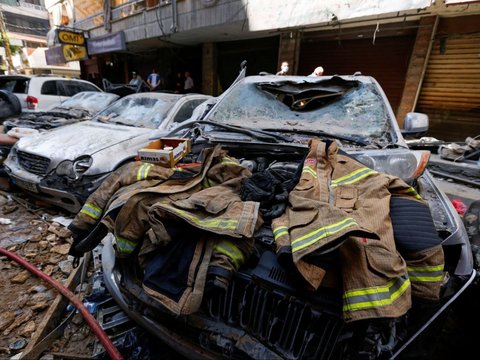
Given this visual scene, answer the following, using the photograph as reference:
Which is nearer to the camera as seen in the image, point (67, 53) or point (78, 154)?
point (78, 154)

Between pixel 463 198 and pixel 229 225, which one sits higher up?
pixel 229 225

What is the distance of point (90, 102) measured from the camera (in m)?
5.98

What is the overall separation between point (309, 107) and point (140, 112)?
9.23ft

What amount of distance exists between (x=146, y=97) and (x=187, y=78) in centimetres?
690

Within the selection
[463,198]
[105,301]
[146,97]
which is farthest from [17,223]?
[463,198]

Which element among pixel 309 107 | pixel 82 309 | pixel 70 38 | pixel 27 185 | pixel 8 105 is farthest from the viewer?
pixel 70 38

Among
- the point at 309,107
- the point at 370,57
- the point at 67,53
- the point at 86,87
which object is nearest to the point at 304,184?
the point at 309,107

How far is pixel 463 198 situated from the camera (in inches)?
132

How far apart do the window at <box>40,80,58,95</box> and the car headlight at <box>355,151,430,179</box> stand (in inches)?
331

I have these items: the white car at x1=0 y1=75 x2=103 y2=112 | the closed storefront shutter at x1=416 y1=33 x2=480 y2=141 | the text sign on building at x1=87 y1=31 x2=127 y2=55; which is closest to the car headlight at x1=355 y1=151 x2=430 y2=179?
the closed storefront shutter at x1=416 y1=33 x2=480 y2=141

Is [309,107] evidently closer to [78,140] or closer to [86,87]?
[78,140]

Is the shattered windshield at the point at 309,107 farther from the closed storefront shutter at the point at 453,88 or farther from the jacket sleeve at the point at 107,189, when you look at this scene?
the closed storefront shutter at the point at 453,88

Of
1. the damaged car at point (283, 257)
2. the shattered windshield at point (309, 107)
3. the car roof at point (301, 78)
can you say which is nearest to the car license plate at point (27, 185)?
the damaged car at point (283, 257)

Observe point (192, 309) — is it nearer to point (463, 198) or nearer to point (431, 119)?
point (463, 198)
